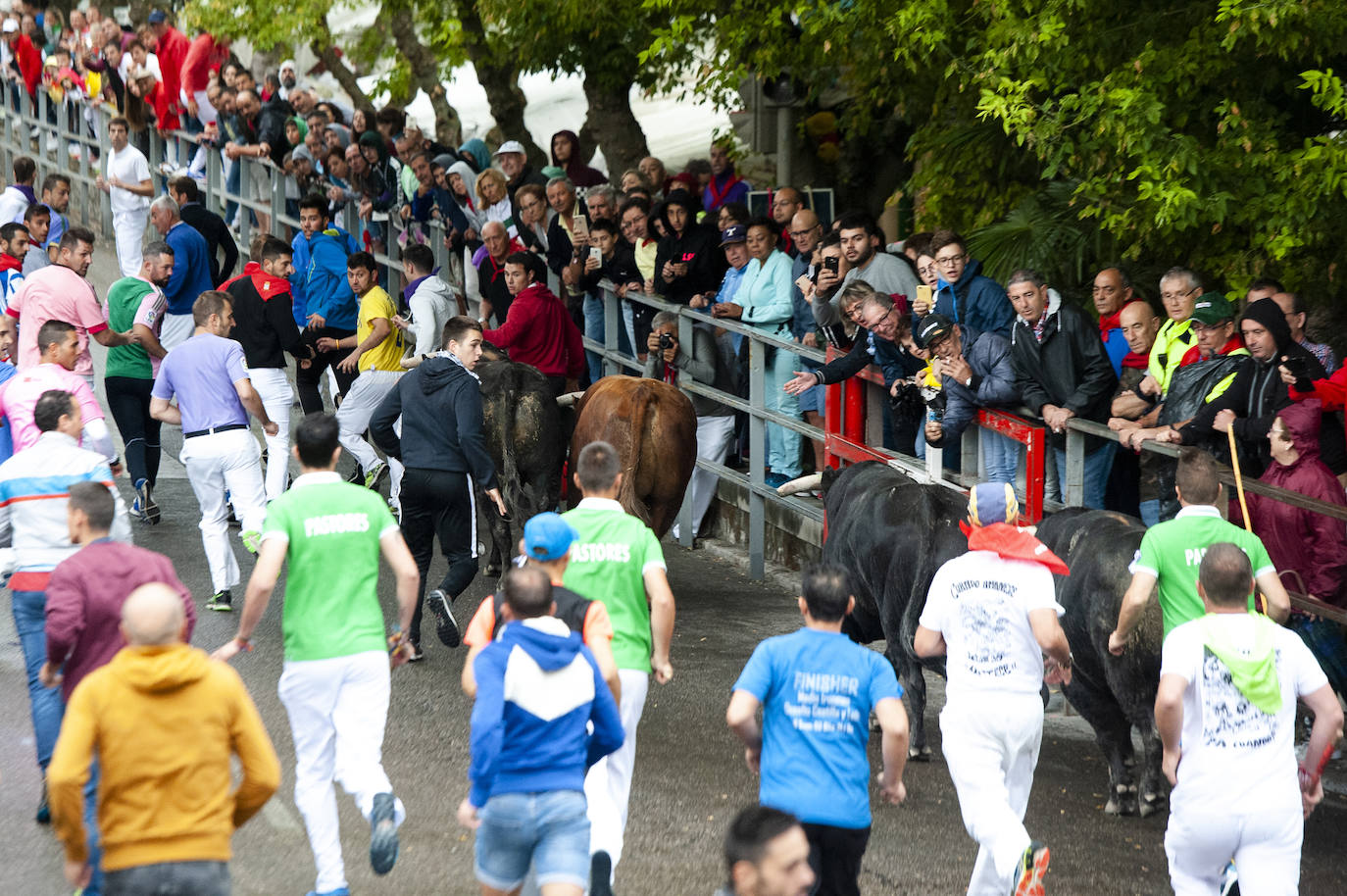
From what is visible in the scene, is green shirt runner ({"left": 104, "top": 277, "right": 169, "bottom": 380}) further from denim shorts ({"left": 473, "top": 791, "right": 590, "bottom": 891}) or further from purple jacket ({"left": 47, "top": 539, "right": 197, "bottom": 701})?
denim shorts ({"left": 473, "top": 791, "right": 590, "bottom": 891})

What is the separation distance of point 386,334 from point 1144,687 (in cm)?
678

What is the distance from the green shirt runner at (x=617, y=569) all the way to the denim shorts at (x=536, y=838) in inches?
52.7

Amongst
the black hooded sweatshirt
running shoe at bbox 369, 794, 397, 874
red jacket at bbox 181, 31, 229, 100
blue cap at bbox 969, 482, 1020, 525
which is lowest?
running shoe at bbox 369, 794, 397, 874

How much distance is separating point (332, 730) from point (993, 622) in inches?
96.3

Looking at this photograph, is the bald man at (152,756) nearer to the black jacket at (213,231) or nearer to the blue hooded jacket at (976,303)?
the blue hooded jacket at (976,303)

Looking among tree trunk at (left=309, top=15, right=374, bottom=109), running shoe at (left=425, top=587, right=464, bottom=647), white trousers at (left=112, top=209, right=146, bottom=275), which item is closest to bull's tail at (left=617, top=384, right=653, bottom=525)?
running shoe at (left=425, top=587, right=464, bottom=647)

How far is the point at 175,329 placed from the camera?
13047mm

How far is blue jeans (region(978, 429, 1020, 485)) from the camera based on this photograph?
923 centimetres

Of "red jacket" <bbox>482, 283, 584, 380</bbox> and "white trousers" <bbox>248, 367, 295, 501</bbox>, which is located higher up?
"red jacket" <bbox>482, 283, 584, 380</bbox>

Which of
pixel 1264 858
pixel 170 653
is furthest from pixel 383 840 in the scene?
pixel 1264 858

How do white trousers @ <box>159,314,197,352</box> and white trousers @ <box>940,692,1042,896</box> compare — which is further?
white trousers @ <box>159,314,197,352</box>

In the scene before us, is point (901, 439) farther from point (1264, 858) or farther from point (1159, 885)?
point (1264, 858)

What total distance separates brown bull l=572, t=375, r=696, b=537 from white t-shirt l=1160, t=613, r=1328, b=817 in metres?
5.15

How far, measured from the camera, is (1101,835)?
7254 millimetres
